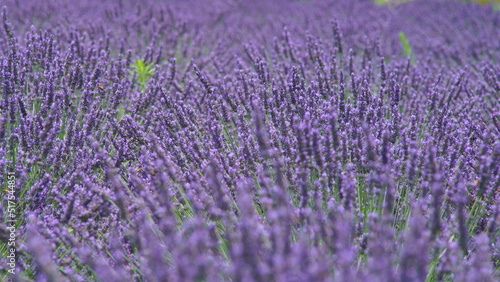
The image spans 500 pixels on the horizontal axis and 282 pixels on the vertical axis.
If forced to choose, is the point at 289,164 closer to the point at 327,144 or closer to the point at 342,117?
the point at 327,144

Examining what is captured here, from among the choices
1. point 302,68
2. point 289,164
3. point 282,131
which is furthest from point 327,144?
point 302,68

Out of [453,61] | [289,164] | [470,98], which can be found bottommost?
[289,164]

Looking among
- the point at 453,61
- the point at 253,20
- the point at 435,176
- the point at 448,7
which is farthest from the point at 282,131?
the point at 448,7

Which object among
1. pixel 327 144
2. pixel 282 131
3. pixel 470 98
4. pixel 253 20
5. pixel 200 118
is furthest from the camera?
pixel 253 20

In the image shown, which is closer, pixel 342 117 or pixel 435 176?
pixel 435 176

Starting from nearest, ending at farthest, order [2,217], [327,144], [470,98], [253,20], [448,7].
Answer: [2,217] → [327,144] → [470,98] → [253,20] → [448,7]

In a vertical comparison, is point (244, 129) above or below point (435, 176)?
above
